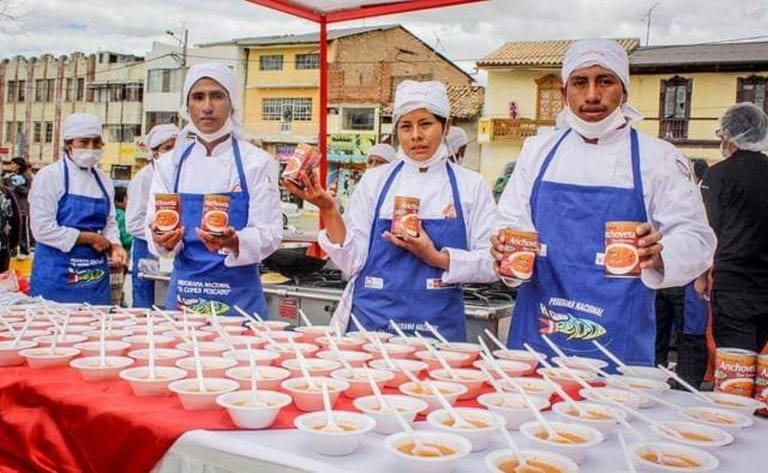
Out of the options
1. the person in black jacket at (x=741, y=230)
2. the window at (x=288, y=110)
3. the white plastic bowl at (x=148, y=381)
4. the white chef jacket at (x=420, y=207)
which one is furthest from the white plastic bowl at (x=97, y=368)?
the window at (x=288, y=110)

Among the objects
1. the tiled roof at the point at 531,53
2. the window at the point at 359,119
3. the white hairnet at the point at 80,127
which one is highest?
the tiled roof at the point at 531,53

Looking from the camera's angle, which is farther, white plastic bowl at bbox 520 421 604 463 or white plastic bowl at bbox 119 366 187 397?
white plastic bowl at bbox 119 366 187 397

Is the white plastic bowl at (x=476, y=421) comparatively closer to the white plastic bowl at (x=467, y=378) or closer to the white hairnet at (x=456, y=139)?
the white plastic bowl at (x=467, y=378)

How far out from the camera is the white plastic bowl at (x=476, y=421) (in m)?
1.61

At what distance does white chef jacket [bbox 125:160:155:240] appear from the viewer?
6133 mm

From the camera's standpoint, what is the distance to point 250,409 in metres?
1.70

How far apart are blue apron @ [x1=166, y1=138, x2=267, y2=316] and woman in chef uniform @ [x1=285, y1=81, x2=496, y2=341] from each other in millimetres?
477

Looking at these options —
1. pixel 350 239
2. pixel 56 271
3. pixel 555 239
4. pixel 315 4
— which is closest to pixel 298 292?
pixel 56 271

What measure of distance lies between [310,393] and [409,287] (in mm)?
1398

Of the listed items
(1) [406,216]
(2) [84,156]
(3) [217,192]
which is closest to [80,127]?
(2) [84,156]

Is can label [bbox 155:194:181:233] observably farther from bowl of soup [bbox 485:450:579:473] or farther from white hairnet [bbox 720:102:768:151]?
white hairnet [bbox 720:102:768:151]

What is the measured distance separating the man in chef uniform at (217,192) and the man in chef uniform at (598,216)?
1.24 meters

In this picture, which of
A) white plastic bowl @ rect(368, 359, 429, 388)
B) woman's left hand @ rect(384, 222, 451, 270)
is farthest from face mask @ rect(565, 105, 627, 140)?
white plastic bowl @ rect(368, 359, 429, 388)

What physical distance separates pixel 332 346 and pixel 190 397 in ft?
2.12
